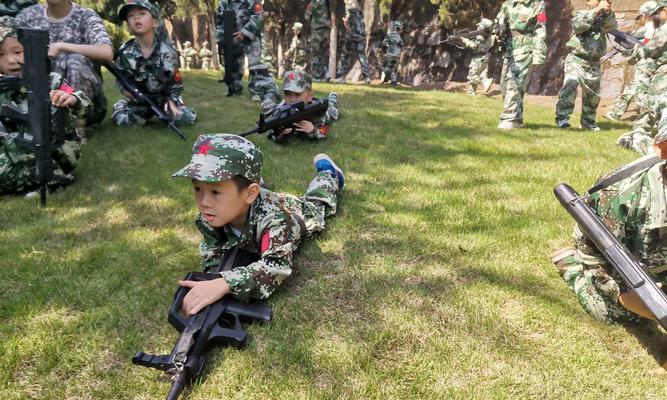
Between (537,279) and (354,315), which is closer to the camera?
(354,315)

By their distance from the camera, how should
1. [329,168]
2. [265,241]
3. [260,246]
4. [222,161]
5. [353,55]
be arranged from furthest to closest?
[353,55] < [329,168] < [260,246] < [265,241] < [222,161]

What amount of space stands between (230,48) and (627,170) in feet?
23.7

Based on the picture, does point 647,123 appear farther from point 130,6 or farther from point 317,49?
point 317,49

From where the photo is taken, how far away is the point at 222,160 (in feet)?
7.36

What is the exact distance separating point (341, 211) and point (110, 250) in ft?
5.64

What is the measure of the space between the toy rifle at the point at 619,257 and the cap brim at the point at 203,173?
180 cm

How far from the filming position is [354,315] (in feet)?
7.76

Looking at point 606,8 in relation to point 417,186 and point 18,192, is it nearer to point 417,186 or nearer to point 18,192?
point 417,186

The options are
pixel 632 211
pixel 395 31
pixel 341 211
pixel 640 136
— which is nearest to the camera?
pixel 632 211

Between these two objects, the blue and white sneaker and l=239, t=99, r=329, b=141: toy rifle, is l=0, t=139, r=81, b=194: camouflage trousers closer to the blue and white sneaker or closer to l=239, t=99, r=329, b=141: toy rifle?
l=239, t=99, r=329, b=141: toy rifle

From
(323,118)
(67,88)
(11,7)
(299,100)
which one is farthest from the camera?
(323,118)

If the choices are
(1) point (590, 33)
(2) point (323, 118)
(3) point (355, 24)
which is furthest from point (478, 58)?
(2) point (323, 118)

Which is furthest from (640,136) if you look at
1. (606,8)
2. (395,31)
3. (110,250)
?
(395,31)

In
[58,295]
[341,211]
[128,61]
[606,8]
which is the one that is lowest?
[58,295]
